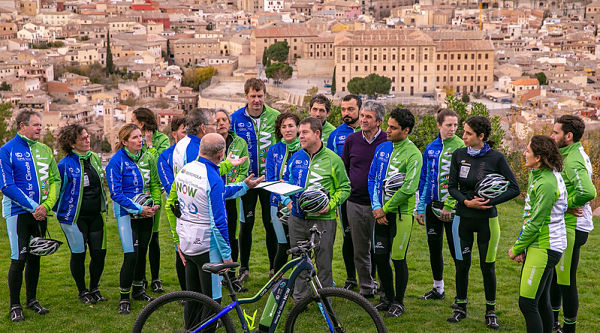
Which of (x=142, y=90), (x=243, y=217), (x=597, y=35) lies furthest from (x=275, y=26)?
(x=243, y=217)

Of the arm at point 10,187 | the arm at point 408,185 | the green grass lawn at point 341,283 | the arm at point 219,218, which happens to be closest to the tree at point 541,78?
the green grass lawn at point 341,283

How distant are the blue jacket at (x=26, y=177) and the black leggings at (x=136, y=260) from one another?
2.43 ft

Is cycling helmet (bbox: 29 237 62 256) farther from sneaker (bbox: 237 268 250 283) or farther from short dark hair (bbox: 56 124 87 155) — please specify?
sneaker (bbox: 237 268 250 283)

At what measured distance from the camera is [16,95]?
6925cm

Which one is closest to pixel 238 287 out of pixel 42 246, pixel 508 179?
pixel 42 246

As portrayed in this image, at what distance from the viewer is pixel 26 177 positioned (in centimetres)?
645

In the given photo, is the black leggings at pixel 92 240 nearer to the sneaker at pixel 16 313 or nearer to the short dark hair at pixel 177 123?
the sneaker at pixel 16 313

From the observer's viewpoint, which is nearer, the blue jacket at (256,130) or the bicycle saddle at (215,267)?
the bicycle saddle at (215,267)

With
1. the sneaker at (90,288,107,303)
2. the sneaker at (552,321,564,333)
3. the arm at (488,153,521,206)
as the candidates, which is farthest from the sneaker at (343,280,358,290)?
the sneaker at (90,288,107,303)

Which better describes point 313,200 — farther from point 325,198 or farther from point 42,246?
point 42,246

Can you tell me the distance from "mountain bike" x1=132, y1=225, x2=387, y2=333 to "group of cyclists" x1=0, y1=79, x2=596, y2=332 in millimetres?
396

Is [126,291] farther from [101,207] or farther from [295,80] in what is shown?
[295,80]

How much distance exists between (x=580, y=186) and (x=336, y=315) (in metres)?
2.06

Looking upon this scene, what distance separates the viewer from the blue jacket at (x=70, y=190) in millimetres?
6516
